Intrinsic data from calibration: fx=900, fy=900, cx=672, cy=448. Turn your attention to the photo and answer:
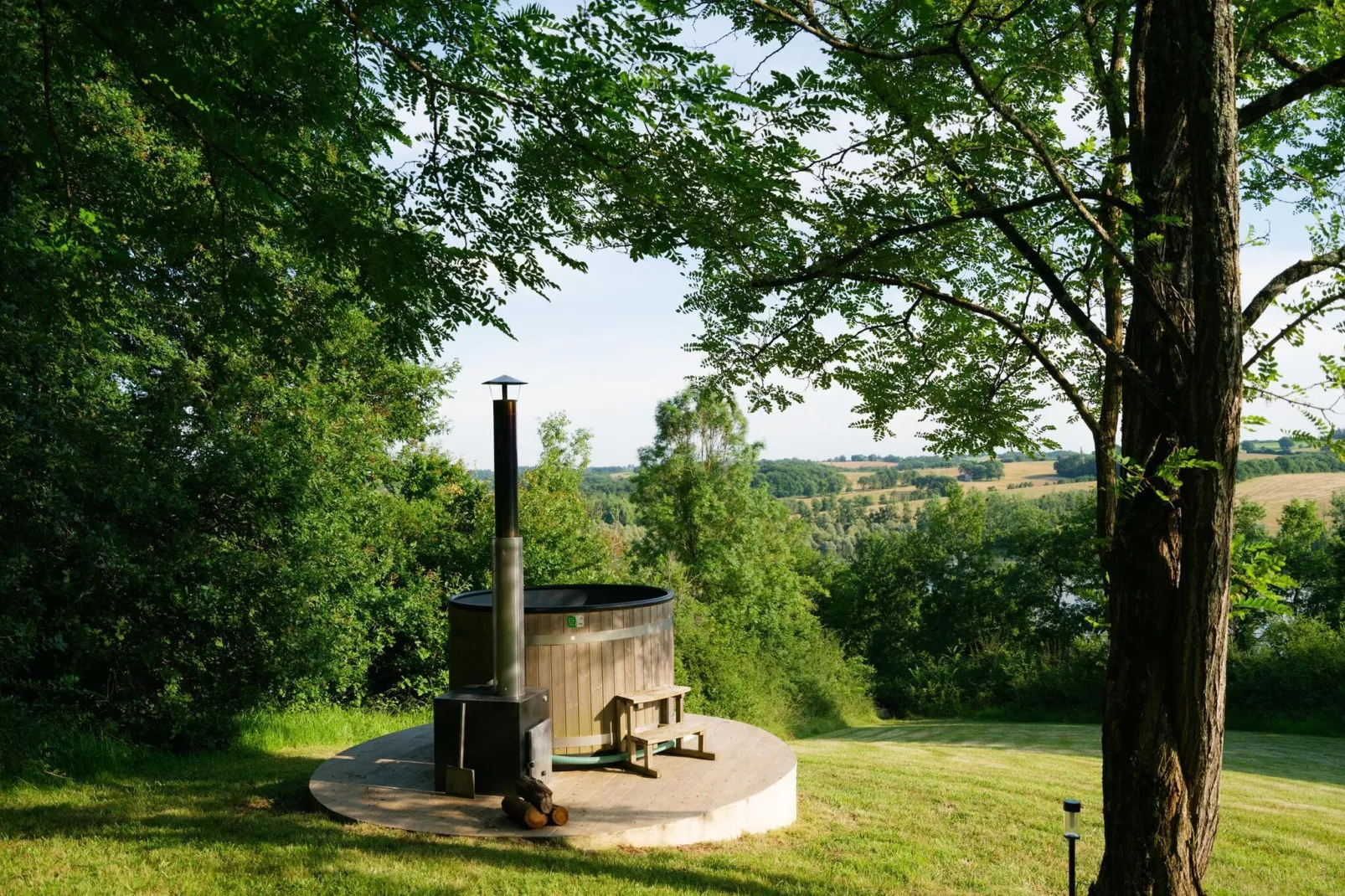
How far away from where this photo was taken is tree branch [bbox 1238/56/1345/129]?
11.4 feet

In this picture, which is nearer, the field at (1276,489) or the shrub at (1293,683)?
the shrub at (1293,683)

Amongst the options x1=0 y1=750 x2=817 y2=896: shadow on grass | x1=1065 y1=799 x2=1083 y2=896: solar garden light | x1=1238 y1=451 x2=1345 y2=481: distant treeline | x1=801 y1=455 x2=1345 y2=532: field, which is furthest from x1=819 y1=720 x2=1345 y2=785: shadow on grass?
x1=0 y1=750 x2=817 y2=896: shadow on grass

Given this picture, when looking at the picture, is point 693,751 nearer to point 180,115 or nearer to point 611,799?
point 611,799

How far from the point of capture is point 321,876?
14.1ft

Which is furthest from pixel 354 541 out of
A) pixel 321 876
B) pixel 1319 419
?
pixel 1319 419

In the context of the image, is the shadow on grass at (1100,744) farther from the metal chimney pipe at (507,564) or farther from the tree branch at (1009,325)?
the metal chimney pipe at (507,564)

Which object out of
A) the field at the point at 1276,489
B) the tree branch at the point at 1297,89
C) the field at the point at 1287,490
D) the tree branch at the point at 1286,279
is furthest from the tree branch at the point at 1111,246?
the field at the point at 1287,490

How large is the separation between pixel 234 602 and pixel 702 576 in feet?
44.3

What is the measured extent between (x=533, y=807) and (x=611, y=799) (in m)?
0.68

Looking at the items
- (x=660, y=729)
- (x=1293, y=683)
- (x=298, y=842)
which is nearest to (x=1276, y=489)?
(x=1293, y=683)

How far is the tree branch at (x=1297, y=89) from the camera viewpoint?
11.4 feet

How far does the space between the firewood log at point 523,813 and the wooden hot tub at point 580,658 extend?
821 mm

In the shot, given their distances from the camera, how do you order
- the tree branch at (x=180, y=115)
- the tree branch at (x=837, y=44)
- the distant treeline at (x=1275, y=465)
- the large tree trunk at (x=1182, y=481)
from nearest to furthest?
the large tree trunk at (x=1182, y=481) → the tree branch at (x=837, y=44) → the tree branch at (x=180, y=115) → the distant treeline at (x=1275, y=465)

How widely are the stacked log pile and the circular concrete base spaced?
0.05m
